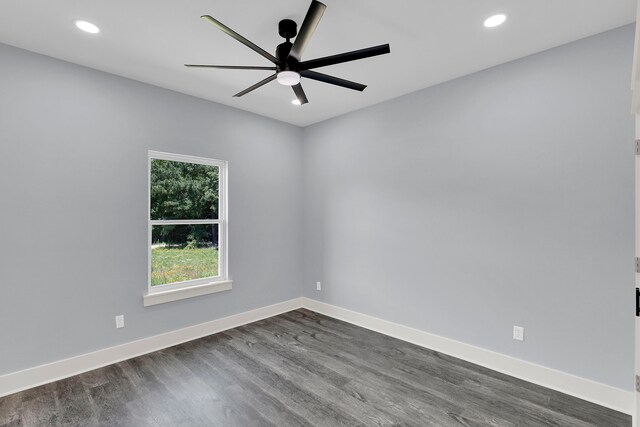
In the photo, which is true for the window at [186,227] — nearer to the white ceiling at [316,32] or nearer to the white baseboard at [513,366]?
the white ceiling at [316,32]

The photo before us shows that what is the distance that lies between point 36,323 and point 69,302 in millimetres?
255

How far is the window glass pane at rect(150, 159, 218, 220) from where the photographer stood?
3.40 metres

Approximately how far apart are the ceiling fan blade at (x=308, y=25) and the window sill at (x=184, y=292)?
2.74 meters

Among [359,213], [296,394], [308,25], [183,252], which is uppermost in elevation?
[308,25]

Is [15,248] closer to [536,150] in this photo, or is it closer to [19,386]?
[19,386]

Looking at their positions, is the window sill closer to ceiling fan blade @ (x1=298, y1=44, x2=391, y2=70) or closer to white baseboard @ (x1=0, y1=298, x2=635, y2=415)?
white baseboard @ (x1=0, y1=298, x2=635, y2=415)

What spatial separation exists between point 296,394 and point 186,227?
2.23m

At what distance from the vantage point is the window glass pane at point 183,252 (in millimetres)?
3395

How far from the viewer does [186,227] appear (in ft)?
11.9

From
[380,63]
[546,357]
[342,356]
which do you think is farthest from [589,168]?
[342,356]

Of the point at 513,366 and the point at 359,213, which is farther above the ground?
the point at 359,213

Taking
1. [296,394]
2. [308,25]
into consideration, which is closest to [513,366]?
[296,394]

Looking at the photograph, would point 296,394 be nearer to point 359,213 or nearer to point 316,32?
point 359,213

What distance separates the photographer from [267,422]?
2137mm
